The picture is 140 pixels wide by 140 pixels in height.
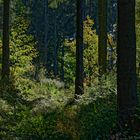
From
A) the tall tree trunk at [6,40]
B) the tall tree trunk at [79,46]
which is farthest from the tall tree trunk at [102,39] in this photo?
the tall tree trunk at [6,40]

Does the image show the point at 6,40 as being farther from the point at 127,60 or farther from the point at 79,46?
the point at 127,60

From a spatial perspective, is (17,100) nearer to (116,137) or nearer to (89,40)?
(116,137)

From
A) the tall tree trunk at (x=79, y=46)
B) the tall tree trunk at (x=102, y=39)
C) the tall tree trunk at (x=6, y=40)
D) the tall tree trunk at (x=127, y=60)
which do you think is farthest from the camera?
the tall tree trunk at (x=6, y=40)

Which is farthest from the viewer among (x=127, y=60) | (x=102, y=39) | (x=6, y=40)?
(x=6, y=40)

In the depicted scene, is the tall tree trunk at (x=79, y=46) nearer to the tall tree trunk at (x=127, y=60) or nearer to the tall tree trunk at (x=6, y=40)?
the tall tree trunk at (x=6, y=40)

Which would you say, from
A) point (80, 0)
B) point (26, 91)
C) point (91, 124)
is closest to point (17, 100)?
point (26, 91)

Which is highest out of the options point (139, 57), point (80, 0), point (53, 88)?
point (80, 0)

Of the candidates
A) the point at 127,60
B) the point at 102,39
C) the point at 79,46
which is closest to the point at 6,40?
the point at 79,46

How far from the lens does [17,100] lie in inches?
790

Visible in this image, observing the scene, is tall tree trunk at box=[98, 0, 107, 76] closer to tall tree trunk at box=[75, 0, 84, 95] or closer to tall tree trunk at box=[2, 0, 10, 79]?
tall tree trunk at box=[75, 0, 84, 95]

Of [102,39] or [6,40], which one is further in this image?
[6,40]

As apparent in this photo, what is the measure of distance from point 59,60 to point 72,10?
8408 mm

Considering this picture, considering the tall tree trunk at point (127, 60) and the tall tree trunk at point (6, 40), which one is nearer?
the tall tree trunk at point (127, 60)

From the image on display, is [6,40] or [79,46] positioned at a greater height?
[6,40]
